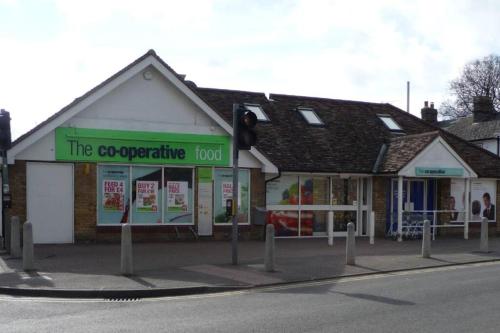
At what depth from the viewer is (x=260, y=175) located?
18.9 meters

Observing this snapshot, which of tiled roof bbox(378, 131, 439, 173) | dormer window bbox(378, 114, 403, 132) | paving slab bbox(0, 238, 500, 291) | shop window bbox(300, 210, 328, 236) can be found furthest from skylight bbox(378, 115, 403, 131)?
paving slab bbox(0, 238, 500, 291)

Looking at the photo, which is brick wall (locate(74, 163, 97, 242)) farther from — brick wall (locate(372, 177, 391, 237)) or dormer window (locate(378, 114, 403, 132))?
dormer window (locate(378, 114, 403, 132))

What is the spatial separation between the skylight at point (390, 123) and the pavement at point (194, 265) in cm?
720

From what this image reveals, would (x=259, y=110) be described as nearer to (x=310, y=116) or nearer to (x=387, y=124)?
(x=310, y=116)

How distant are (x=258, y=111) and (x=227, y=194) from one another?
4722 millimetres

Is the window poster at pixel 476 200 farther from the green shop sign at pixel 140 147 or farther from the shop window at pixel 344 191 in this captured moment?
the green shop sign at pixel 140 147

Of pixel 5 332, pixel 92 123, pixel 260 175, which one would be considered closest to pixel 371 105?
pixel 260 175

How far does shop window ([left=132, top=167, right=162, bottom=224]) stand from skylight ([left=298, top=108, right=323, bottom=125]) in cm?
749

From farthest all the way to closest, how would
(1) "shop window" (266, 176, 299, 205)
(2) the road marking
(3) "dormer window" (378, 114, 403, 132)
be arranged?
(3) "dormer window" (378, 114, 403, 132) < (1) "shop window" (266, 176, 299, 205) < (2) the road marking

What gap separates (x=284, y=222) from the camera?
19.8m

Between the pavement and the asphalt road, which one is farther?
the pavement

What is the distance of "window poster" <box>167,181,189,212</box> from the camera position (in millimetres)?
17844

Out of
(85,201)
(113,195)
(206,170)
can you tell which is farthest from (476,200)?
(85,201)

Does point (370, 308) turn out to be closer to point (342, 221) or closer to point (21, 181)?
point (21, 181)
